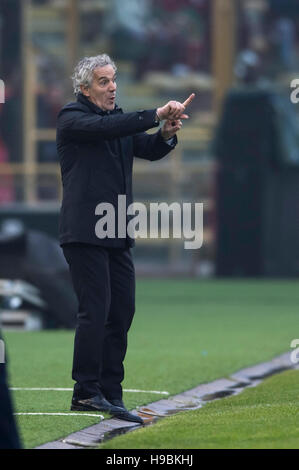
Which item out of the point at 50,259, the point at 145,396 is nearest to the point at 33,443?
the point at 145,396

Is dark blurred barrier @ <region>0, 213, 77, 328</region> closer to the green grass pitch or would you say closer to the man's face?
the green grass pitch

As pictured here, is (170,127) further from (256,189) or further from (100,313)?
(256,189)

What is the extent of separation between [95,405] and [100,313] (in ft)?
1.65

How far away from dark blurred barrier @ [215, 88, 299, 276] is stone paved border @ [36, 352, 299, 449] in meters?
8.74

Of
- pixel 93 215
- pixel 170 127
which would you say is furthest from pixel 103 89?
pixel 93 215

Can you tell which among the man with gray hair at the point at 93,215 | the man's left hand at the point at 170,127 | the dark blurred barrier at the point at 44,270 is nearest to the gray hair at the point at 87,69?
the man with gray hair at the point at 93,215

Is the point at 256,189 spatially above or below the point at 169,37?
below

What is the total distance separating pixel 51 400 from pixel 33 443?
1770mm

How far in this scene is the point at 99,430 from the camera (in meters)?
6.81

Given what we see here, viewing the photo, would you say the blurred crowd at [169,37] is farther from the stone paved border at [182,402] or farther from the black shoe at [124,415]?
the black shoe at [124,415]

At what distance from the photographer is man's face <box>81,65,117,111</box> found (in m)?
7.33

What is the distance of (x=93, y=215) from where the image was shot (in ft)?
24.0

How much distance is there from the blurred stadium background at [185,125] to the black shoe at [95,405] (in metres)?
5.29
